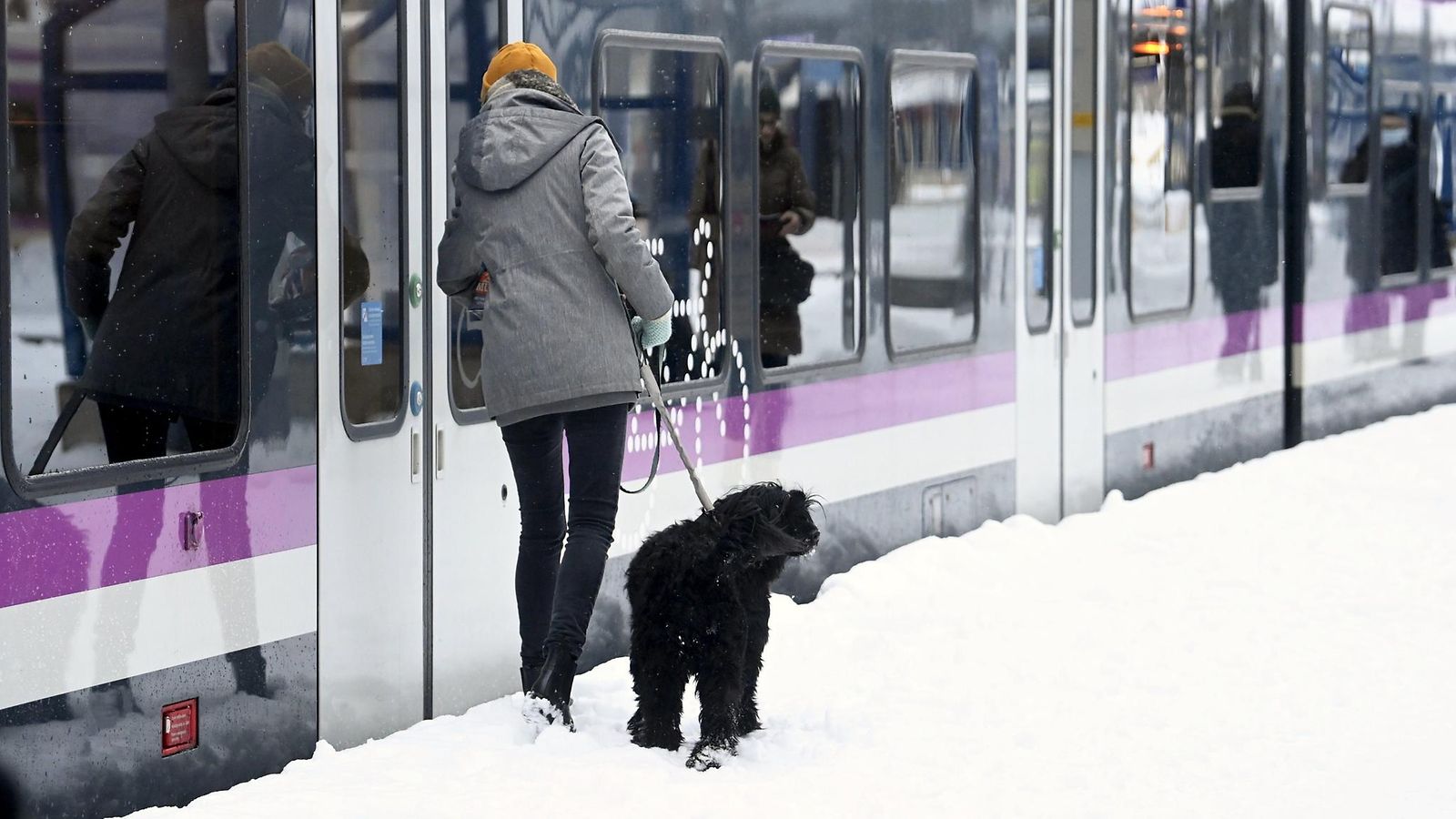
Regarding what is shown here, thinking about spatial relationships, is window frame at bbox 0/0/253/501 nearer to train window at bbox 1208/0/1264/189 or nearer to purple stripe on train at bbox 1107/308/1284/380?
purple stripe on train at bbox 1107/308/1284/380

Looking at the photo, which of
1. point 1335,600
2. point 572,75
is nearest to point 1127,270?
point 1335,600

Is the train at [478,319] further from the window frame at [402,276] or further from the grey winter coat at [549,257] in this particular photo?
the grey winter coat at [549,257]

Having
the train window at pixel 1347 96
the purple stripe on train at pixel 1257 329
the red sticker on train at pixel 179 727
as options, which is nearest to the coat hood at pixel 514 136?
the red sticker on train at pixel 179 727

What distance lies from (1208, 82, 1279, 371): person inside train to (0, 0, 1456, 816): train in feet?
0.09

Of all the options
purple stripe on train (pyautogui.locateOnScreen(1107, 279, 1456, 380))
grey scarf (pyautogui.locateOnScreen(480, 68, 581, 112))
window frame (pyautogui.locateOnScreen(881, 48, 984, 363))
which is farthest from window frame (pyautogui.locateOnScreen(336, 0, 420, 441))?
purple stripe on train (pyautogui.locateOnScreen(1107, 279, 1456, 380))

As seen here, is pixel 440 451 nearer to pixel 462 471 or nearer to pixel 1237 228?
pixel 462 471

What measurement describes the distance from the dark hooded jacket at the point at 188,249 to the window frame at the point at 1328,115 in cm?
741

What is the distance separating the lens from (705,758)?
4.70 metres

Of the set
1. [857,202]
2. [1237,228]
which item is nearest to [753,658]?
[857,202]

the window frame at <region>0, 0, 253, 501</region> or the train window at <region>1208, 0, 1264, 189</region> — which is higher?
the train window at <region>1208, 0, 1264, 189</region>

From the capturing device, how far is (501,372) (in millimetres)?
4754

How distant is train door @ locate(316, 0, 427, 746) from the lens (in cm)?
468

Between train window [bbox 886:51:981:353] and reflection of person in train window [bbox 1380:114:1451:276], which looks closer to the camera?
train window [bbox 886:51:981:353]

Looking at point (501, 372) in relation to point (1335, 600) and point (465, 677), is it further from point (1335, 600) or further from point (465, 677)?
point (1335, 600)
